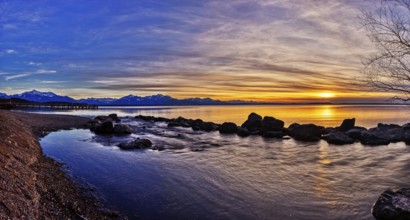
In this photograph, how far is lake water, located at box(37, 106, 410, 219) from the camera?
10750 mm

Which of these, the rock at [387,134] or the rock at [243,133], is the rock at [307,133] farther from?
the rock at [243,133]

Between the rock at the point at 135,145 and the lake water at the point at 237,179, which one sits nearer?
the lake water at the point at 237,179

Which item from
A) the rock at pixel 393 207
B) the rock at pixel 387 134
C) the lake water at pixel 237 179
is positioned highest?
the rock at pixel 387 134

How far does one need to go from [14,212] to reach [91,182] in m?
6.79

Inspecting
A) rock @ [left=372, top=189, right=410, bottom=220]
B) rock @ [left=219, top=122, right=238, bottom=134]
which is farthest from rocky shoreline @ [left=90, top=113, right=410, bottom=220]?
rock @ [left=372, top=189, right=410, bottom=220]

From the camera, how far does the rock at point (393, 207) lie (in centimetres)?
958

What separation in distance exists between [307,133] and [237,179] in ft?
72.1

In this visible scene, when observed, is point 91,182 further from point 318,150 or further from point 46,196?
point 318,150

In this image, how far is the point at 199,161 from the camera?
19.9 meters

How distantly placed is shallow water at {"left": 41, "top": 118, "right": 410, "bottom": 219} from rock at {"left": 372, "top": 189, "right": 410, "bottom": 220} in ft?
1.43

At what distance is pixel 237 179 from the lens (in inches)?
600

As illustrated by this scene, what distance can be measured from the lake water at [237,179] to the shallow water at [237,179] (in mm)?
34

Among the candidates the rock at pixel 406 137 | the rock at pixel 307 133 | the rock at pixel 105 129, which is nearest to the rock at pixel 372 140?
the rock at pixel 406 137

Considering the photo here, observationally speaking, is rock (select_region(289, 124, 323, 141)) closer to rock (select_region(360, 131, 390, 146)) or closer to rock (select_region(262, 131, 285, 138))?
rock (select_region(262, 131, 285, 138))
